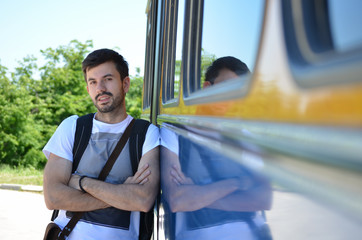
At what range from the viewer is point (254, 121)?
2.22 feet

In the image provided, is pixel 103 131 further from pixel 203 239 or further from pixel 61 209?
pixel 203 239

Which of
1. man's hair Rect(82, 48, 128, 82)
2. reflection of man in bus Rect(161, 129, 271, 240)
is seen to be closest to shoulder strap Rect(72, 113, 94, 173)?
man's hair Rect(82, 48, 128, 82)

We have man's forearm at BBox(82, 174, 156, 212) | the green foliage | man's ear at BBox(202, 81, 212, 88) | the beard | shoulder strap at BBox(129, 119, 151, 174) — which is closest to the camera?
man's ear at BBox(202, 81, 212, 88)

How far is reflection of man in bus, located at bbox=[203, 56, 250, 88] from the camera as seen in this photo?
34.9 inches

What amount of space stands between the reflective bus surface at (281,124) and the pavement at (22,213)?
5940mm

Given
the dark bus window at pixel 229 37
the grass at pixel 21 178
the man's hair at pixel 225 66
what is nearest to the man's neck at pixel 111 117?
the dark bus window at pixel 229 37

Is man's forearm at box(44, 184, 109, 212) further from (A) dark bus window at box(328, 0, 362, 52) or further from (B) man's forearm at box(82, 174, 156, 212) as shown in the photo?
(A) dark bus window at box(328, 0, 362, 52)

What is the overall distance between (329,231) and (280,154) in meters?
0.12

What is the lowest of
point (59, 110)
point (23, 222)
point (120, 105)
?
point (23, 222)

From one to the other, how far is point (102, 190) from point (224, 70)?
5.10 ft

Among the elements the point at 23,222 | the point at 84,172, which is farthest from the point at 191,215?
the point at 23,222

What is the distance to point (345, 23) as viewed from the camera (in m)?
0.48

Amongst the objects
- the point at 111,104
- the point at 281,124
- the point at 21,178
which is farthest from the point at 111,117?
the point at 21,178

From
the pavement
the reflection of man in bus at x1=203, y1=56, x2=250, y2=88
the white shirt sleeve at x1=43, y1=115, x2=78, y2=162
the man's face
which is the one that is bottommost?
the pavement
